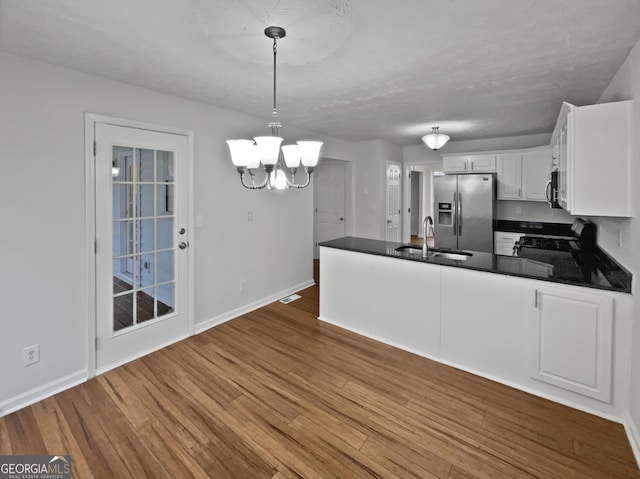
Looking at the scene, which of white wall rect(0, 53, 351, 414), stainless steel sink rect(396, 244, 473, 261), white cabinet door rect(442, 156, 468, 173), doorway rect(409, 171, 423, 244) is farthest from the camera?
doorway rect(409, 171, 423, 244)

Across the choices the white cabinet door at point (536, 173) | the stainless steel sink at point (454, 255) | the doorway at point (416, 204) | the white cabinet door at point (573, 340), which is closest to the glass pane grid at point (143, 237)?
the stainless steel sink at point (454, 255)

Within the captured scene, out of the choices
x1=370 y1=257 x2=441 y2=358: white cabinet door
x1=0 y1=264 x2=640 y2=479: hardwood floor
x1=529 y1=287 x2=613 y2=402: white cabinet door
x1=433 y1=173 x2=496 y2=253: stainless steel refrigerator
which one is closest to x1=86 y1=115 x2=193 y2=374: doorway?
x1=0 y1=264 x2=640 y2=479: hardwood floor

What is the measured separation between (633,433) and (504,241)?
136 inches

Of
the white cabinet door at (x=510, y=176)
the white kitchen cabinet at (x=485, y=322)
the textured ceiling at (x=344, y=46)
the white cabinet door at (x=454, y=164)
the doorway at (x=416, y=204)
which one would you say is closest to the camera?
the textured ceiling at (x=344, y=46)

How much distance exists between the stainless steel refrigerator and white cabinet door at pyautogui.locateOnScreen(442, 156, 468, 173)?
1.02 feet

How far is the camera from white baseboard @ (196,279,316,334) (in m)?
3.43

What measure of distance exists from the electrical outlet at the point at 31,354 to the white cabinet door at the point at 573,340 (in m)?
3.59

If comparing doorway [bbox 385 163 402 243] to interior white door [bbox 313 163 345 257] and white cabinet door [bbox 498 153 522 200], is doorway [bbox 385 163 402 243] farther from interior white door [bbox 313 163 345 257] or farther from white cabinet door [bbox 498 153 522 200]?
white cabinet door [bbox 498 153 522 200]

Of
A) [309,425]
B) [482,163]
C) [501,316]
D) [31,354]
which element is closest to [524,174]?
[482,163]

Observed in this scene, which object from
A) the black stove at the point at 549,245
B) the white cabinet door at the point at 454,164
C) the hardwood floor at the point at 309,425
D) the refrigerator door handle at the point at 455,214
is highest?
the white cabinet door at the point at 454,164

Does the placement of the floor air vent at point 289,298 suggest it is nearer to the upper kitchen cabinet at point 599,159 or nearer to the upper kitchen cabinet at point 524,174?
the upper kitchen cabinet at point 599,159

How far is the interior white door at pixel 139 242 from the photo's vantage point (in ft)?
8.62

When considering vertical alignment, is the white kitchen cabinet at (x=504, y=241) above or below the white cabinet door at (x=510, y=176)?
below

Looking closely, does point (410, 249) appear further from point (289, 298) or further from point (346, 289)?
point (289, 298)
